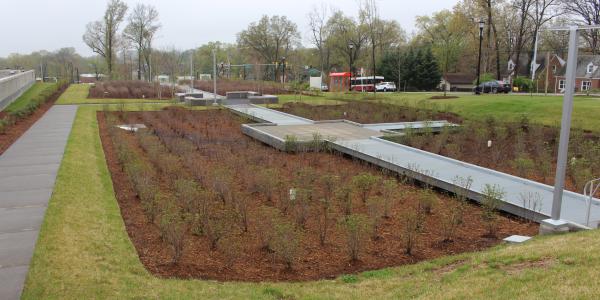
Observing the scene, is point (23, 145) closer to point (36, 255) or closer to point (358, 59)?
point (36, 255)

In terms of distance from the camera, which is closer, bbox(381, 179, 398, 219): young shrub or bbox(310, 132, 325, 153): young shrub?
bbox(381, 179, 398, 219): young shrub

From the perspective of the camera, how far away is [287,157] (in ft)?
43.6

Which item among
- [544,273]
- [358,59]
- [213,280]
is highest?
[358,59]

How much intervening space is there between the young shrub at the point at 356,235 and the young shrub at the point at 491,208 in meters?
1.96

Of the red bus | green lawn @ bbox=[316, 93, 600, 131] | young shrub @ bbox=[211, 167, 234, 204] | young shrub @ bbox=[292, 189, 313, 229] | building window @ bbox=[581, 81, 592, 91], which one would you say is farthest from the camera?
the red bus

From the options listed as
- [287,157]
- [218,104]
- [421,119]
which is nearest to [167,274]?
[287,157]

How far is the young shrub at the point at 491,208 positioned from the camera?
740cm

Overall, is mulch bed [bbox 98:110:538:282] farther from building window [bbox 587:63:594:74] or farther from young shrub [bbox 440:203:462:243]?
building window [bbox 587:63:594:74]

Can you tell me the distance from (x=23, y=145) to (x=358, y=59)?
5532 centimetres

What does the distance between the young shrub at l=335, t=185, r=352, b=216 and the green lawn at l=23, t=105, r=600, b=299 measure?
239 centimetres

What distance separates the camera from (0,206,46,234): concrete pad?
267 inches

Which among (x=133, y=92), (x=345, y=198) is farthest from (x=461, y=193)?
(x=133, y=92)

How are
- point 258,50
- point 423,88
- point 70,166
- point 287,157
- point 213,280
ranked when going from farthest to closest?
point 258,50
point 423,88
point 287,157
point 70,166
point 213,280

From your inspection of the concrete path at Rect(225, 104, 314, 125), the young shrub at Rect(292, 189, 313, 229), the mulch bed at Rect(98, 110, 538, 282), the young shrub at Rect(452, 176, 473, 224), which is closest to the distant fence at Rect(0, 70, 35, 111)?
the concrete path at Rect(225, 104, 314, 125)
